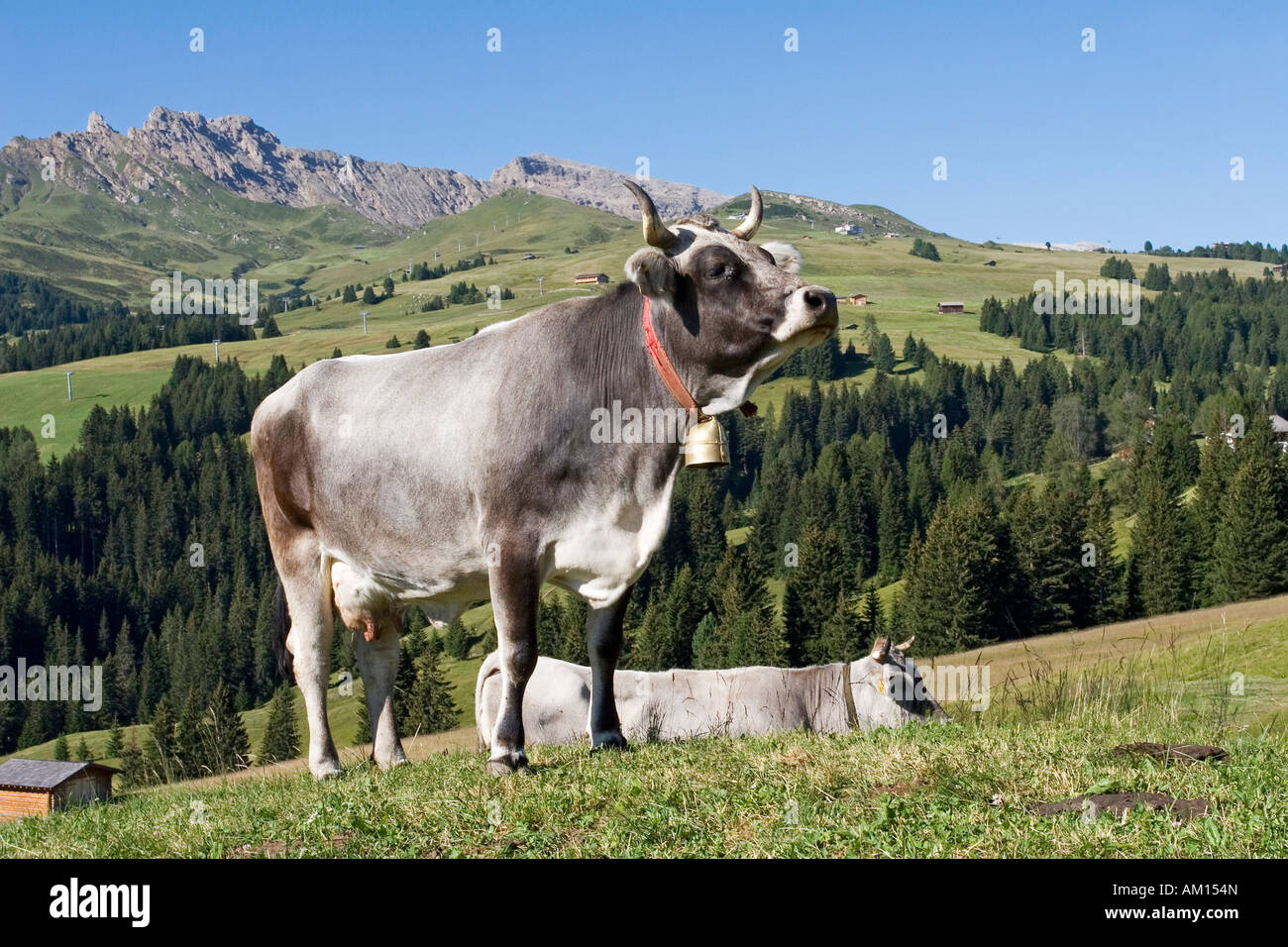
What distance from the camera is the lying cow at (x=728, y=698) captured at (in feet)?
57.4

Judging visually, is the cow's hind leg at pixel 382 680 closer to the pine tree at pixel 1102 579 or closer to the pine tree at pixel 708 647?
the pine tree at pixel 708 647

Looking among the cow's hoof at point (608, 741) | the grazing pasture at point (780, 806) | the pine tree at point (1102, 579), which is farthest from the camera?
the pine tree at point (1102, 579)

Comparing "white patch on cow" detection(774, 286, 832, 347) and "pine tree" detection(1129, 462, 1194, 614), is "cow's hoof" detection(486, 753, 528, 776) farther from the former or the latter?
"pine tree" detection(1129, 462, 1194, 614)

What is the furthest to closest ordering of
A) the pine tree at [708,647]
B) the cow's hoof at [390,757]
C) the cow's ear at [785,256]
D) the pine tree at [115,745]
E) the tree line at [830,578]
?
the pine tree at [115,745]
the tree line at [830,578]
the pine tree at [708,647]
the cow's hoof at [390,757]
the cow's ear at [785,256]

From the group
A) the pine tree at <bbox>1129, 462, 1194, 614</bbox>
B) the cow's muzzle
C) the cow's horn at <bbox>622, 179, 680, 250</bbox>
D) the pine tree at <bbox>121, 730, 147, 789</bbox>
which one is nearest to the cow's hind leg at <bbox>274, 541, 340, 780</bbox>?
the cow's horn at <bbox>622, 179, 680, 250</bbox>

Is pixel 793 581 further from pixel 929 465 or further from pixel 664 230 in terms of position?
pixel 664 230

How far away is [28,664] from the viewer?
186000 mm

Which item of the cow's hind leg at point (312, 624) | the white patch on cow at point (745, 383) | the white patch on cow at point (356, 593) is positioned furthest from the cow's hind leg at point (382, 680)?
the white patch on cow at point (745, 383)

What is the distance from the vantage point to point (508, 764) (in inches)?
369

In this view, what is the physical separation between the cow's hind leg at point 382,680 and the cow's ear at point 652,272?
4241 millimetres

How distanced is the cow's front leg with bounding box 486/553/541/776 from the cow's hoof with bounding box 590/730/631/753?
1161 millimetres

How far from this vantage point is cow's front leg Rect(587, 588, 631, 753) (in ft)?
33.7
